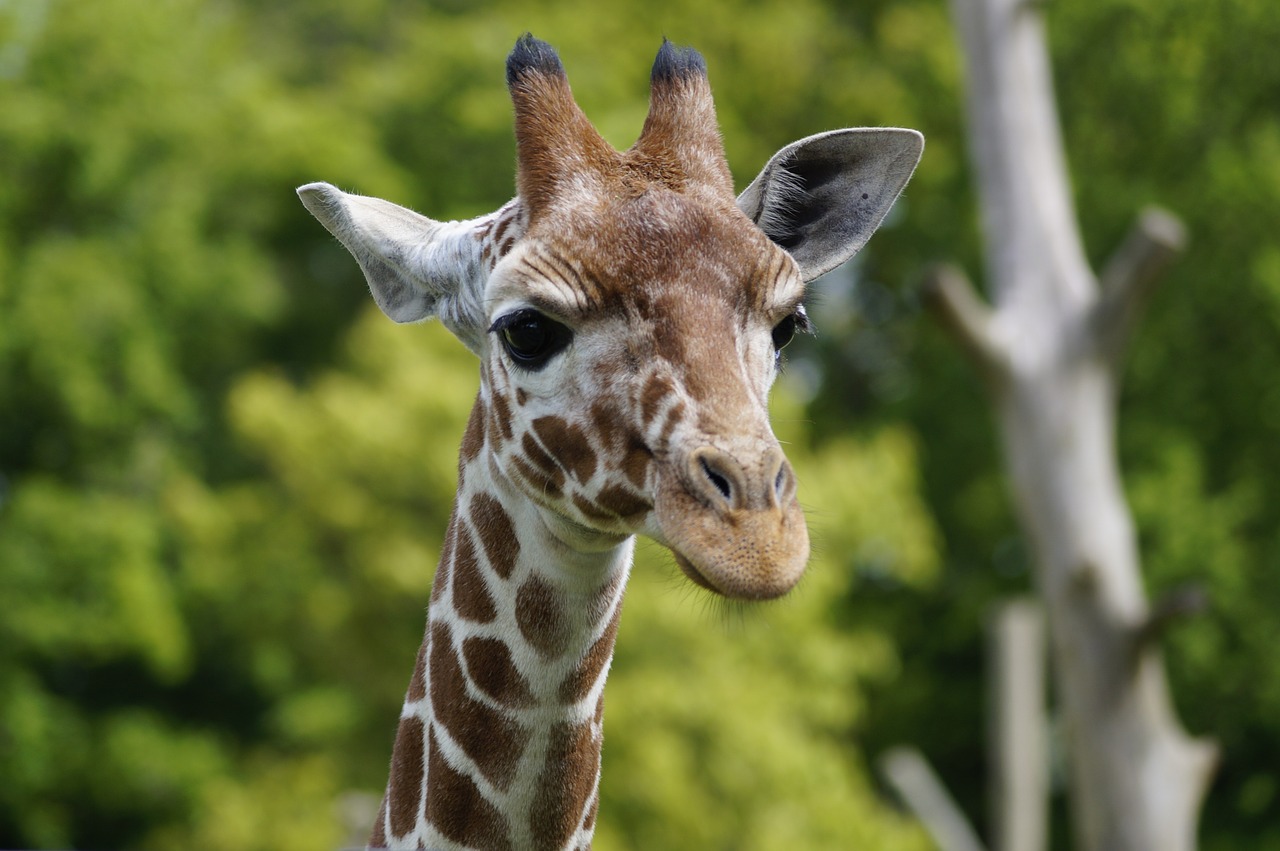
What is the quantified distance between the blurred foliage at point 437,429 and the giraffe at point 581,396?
940 cm

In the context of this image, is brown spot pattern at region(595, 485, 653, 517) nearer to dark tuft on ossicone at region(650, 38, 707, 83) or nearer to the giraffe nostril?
the giraffe nostril

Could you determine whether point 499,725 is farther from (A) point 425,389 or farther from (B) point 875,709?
(B) point 875,709

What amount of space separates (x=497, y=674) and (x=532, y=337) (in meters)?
0.62

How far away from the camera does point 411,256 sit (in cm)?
271

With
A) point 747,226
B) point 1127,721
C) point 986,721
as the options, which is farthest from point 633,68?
point 747,226

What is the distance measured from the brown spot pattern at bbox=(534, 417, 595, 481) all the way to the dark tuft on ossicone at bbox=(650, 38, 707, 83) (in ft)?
2.16

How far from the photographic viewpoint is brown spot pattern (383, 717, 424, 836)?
2701 millimetres

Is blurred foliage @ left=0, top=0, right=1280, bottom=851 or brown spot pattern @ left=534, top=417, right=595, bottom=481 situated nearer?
brown spot pattern @ left=534, top=417, right=595, bottom=481

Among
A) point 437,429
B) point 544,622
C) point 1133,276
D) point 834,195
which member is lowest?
point 437,429

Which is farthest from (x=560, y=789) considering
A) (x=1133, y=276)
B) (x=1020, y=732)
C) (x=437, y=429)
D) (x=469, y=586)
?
(x=437, y=429)

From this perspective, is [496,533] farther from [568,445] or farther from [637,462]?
[637,462]

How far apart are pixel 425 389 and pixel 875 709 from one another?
294 inches

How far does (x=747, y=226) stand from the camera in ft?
7.97

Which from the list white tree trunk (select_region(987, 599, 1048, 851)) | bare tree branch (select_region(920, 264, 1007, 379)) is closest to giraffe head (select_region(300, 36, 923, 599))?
bare tree branch (select_region(920, 264, 1007, 379))
